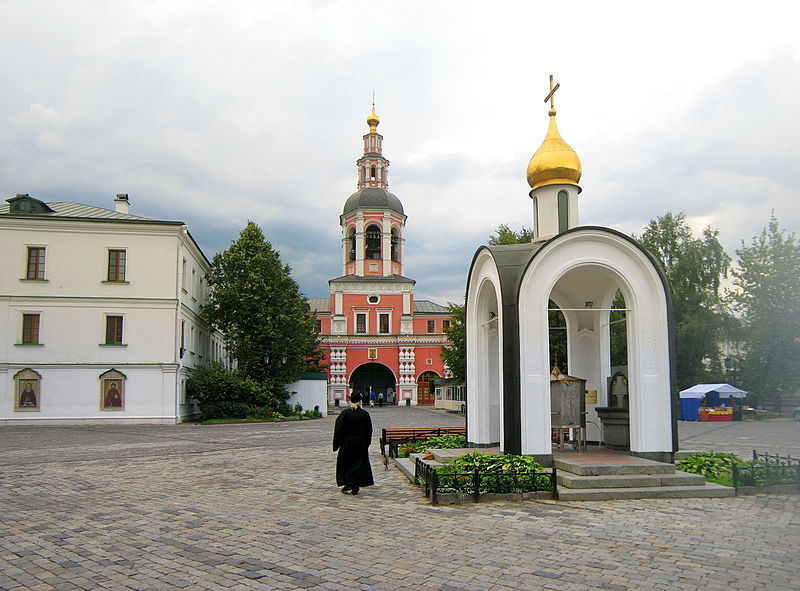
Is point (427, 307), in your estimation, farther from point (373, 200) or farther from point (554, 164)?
point (554, 164)

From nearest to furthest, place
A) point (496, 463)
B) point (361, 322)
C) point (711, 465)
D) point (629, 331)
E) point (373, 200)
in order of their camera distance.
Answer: point (496, 463) → point (711, 465) → point (629, 331) → point (373, 200) → point (361, 322)

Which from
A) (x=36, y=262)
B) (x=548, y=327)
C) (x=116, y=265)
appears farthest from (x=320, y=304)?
(x=548, y=327)

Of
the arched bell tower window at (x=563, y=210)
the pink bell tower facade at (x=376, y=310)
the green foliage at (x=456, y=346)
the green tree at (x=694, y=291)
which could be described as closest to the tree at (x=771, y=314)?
the green tree at (x=694, y=291)

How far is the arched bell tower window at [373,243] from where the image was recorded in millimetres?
57412

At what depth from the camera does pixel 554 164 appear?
1372 cm

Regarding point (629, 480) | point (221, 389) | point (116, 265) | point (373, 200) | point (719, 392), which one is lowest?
point (629, 480)

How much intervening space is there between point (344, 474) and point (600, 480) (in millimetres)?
3871

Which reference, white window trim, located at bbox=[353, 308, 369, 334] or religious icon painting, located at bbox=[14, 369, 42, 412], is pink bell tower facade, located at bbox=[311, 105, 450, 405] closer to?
white window trim, located at bbox=[353, 308, 369, 334]

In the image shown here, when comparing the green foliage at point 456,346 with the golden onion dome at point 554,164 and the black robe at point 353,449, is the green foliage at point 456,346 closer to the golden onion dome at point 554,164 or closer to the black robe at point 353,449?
the golden onion dome at point 554,164

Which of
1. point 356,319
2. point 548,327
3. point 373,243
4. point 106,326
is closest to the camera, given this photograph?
point 548,327

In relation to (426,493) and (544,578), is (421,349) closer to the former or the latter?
(426,493)

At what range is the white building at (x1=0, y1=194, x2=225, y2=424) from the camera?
29.4 meters

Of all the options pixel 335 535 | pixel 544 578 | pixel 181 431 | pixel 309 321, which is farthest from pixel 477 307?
pixel 309 321

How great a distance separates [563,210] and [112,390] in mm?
23412
